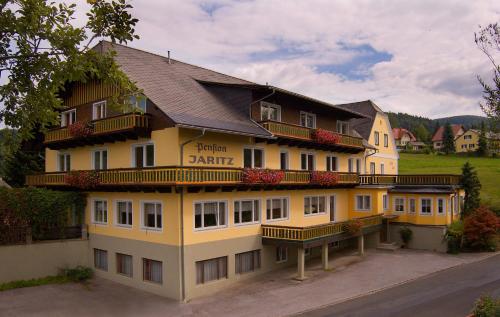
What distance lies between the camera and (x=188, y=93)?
27484mm

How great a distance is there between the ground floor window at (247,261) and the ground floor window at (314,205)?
6687 millimetres

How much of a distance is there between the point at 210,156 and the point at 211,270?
6714 millimetres

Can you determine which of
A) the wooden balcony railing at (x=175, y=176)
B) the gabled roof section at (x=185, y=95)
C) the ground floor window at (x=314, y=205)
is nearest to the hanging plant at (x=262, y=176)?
the wooden balcony railing at (x=175, y=176)

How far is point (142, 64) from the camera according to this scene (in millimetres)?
28375

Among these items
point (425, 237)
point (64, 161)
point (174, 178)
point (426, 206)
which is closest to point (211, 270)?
point (174, 178)

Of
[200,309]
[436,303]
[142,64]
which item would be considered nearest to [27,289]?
[200,309]

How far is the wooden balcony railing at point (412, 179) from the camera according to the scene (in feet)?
117

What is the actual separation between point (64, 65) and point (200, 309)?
1423 centimetres

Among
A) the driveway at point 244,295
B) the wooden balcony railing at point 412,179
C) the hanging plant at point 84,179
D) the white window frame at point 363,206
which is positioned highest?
the hanging plant at point 84,179

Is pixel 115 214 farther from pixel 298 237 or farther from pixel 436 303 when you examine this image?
pixel 436 303

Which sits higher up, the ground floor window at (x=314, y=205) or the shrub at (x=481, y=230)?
the ground floor window at (x=314, y=205)

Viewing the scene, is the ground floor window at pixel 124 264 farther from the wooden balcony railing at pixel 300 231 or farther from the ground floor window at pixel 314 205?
the ground floor window at pixel 314 205

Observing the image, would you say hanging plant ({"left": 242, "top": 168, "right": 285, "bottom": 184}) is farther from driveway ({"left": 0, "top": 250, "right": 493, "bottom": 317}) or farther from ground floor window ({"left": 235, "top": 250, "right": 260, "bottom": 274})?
driveway ({"left": 0, "top": 250, "right": 493, "bottom": 317})

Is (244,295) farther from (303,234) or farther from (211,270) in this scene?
(303,234)
